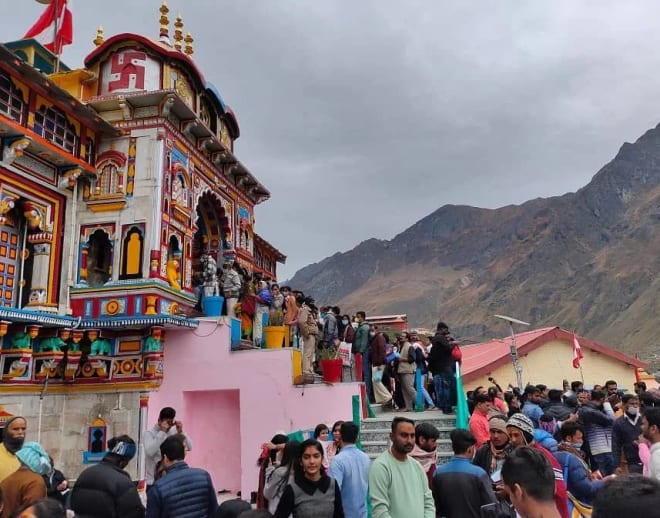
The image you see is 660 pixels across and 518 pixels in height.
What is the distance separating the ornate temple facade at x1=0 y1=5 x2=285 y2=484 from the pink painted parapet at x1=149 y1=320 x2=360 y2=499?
0.41 meters

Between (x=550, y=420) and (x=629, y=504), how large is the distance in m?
6.40

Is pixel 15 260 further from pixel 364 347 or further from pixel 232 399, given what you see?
pixel 364 347

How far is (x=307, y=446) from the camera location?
413cm

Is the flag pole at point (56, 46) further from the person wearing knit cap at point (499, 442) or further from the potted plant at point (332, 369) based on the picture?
the person wearing knit cap at point (499, 442)

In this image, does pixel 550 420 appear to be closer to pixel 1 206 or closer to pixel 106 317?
pixel 106 317

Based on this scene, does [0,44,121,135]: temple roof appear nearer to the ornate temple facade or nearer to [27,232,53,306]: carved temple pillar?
the ornate temple facade

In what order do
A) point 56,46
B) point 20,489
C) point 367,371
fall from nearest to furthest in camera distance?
1. point 20,489
2. point 367,371
3. point 56,46

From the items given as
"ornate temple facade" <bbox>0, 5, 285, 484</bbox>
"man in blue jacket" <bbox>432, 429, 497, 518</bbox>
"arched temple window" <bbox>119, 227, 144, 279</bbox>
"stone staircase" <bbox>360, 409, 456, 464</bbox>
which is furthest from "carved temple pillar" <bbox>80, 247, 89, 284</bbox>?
"man in blue jacket" <bbox>432, 429, 497, 518</bbox>

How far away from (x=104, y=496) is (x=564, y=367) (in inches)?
807

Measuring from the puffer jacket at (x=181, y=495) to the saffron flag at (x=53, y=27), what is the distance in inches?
496

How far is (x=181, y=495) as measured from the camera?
3990 millimetres

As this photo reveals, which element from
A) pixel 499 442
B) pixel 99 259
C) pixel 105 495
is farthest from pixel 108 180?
pixel 499 442

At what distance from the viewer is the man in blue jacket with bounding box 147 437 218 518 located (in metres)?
3.95

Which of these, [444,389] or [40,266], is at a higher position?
[40,266]
